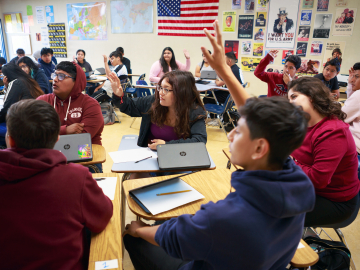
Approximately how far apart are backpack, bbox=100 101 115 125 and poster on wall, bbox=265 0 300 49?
3669mm

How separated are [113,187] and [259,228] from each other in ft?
2.88

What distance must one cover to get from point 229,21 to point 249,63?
1.06 m

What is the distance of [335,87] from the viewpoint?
3744 mm

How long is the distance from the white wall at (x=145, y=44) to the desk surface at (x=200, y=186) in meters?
4.74

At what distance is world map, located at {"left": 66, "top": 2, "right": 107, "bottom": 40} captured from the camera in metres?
7.03

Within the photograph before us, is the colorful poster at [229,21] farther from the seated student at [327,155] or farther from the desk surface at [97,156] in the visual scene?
the desk surface at [97,156]

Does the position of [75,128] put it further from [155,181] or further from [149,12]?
[149,12]

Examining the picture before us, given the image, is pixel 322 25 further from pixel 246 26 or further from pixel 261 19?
pixel 246 26

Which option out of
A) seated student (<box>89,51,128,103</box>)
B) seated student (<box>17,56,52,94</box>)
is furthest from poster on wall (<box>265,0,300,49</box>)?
seated student (<box>17,56,52,94</box>)

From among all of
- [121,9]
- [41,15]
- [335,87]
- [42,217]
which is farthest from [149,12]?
[42,217]

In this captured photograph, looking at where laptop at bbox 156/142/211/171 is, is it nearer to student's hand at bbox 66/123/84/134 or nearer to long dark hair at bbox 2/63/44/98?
student's hand at bbox 66/123/84/134

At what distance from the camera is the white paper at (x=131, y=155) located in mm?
1674

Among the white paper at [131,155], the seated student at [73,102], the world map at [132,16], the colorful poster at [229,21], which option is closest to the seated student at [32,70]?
the seated student at [73,102]

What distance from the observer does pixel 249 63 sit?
5750 mm
